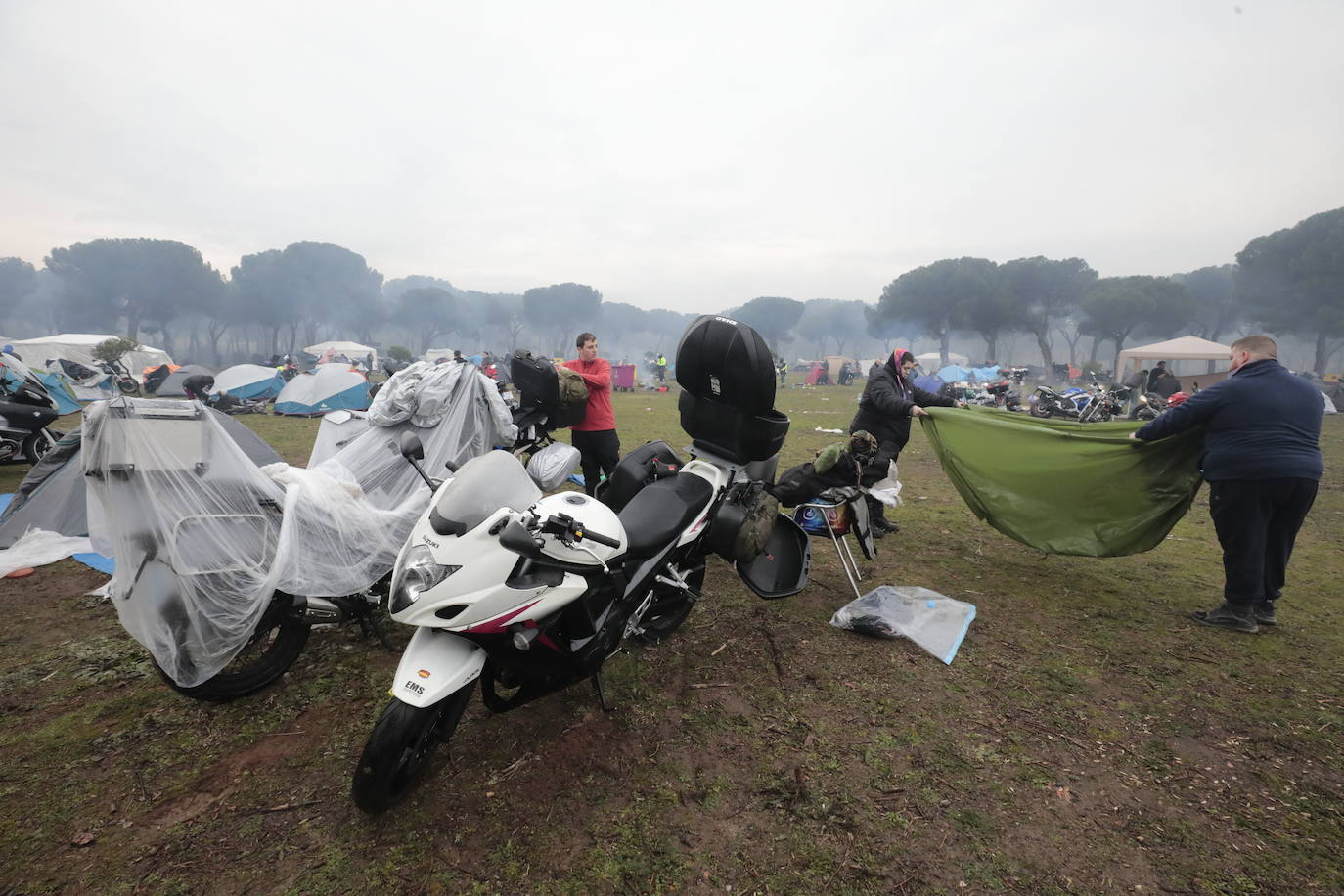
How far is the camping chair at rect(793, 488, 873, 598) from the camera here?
4.13 m

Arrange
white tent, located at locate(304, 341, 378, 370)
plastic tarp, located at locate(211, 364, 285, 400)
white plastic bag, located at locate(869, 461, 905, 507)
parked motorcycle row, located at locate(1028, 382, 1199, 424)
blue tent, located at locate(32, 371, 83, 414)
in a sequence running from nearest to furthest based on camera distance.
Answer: white plastic bag, located at locate(869, 461, 905, 507) → blue tent, located at locate(32, 371, 83, 414) → parked motorcycle row, located at locate(1028, 382, 1199, 424) → plastic tarp, located at locate(211, 364, 285, 400) → white tent, located at locate(304, 341, 378, 370)

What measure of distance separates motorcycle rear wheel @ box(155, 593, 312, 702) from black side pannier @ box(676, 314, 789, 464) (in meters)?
2.41

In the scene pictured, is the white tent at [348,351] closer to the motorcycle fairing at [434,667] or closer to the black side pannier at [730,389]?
the black side pannier at [730,389]

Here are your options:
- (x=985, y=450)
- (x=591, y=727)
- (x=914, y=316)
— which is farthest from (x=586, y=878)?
(x=914, y=316)

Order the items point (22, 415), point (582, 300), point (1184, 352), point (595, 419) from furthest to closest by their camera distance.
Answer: point (582, 300), point (1184, 352), point (22, 415), point (595, 419)

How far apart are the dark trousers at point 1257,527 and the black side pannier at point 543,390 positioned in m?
4.86

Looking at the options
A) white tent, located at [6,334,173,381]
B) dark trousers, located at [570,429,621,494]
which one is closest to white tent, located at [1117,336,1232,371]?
dark trousers, located at [570,429,621,494]

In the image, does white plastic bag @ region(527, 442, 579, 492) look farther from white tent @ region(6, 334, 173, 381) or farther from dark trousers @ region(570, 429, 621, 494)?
white tent @ region(6, 334, 173, 381)

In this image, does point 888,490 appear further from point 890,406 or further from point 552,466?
point 552,466

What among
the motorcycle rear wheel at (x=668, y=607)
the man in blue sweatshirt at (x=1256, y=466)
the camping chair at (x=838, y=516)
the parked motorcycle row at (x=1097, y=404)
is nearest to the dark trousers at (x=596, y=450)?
the camping chair at (x=838, y=516)

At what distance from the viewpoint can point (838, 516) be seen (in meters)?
4.21

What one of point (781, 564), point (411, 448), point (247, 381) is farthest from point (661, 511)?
point (247, 381)

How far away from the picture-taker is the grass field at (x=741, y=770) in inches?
79.0

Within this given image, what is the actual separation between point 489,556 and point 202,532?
153 cm
